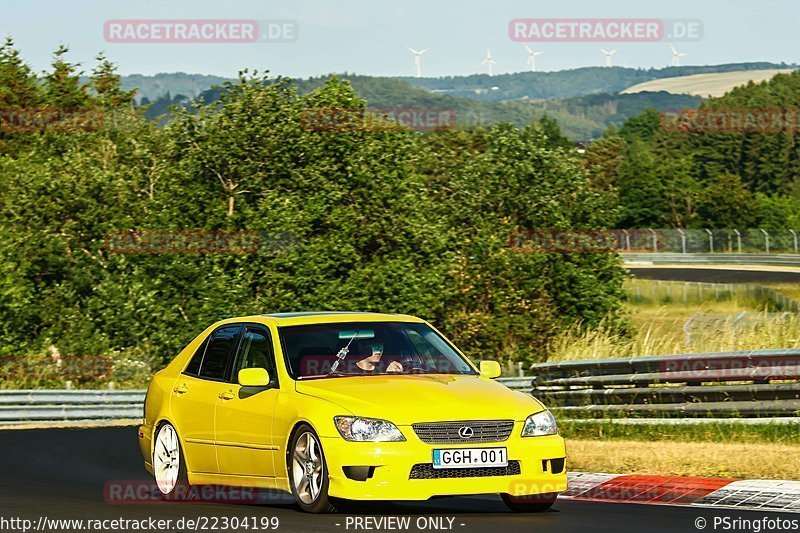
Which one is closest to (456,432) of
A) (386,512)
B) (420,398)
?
(420,398)

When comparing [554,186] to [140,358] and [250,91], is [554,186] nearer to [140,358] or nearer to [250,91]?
[250,91]

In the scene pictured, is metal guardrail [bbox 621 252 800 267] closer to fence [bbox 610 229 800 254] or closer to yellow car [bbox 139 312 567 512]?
fence [bbox 610 229 800 254]

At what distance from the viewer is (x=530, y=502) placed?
9.12 meters

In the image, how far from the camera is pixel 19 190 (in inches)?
1933

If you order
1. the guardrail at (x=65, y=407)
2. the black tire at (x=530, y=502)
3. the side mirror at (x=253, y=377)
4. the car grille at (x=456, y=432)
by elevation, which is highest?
the side mirror at (x=253, y=377)

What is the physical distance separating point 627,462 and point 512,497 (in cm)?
319

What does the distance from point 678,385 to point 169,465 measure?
7.53 m

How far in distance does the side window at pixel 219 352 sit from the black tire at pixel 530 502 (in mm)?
2622

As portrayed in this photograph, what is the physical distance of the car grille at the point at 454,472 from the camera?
8.59 meters

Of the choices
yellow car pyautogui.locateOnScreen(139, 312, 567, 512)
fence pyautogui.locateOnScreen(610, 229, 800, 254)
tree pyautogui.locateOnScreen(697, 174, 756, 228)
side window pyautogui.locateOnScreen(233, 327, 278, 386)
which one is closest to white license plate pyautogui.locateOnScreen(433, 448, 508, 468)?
yellow car pyautogui.locateOnScreen(139, 312, 567, 512)

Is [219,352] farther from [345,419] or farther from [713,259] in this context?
[713,259]

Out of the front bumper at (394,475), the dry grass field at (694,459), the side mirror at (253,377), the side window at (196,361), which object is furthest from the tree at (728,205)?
the front bumper at (394,475)

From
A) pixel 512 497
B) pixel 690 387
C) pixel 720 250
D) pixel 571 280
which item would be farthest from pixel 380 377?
pixel 720 250

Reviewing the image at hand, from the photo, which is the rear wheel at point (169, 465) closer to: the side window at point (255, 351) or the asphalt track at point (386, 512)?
the asphalt track at point (386, 512)
